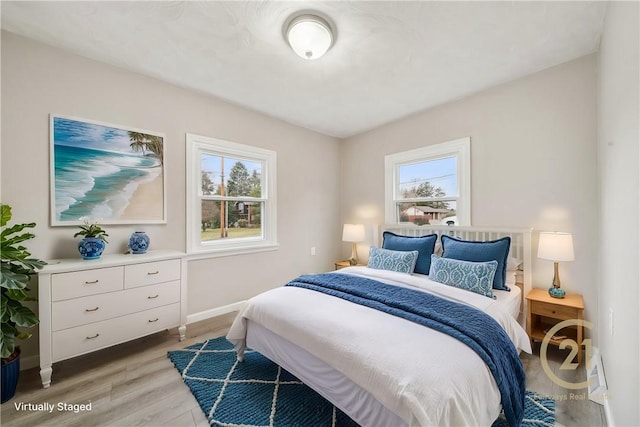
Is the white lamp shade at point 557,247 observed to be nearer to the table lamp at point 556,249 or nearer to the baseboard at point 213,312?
the table lamp at point 556,249

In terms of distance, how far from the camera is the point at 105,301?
7.02 ft

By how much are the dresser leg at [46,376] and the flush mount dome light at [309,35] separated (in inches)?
115

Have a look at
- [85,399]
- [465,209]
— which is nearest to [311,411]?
[85,399]

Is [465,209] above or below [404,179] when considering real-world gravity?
below

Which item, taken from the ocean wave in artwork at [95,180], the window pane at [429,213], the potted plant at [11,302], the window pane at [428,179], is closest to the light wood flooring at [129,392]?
the potted plant at [11,302]

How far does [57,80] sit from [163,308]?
2112 mm

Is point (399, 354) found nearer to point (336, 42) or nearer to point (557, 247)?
point (557, 247)

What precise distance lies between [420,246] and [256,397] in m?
2.12

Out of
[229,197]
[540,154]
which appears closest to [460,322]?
[540,154]

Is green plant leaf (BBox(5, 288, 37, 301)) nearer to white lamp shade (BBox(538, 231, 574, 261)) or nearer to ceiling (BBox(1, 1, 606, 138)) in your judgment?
ceiling (BBox(1, 1, 606, 138))

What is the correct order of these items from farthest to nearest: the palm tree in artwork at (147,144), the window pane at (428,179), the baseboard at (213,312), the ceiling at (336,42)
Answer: the window pane at (428,179) < the baseboard at (213,312) < the palm tree in artwork at (147,144) < the ceiling at (336,42)

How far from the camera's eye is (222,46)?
2.17 meters

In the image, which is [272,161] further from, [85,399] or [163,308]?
[85,399]

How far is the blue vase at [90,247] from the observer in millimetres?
2168
